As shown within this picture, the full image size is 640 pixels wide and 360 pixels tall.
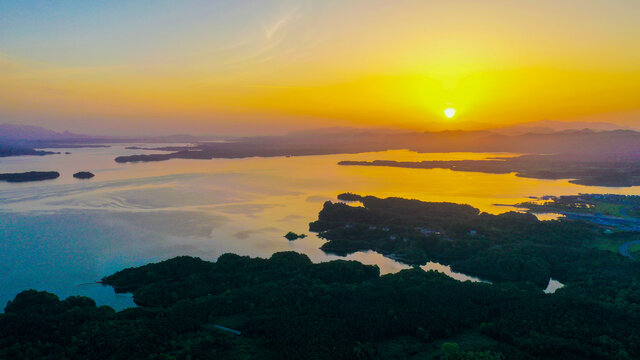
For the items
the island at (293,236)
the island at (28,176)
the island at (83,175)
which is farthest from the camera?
the island at (83,175)

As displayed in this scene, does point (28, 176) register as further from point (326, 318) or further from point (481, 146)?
point (481, 146)

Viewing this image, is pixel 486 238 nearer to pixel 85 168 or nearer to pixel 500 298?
pixel 500 298

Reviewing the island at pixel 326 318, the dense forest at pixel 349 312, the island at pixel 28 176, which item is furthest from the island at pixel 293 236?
the island at pixel 28 176

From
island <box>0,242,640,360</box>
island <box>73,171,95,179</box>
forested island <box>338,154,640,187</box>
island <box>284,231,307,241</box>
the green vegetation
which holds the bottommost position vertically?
island <box>0,242,640,360</box>

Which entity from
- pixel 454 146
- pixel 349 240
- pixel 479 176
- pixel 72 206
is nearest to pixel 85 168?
pixel 72 206

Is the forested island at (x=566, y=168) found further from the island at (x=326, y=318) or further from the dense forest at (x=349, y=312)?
the island at (x=326, y=318)

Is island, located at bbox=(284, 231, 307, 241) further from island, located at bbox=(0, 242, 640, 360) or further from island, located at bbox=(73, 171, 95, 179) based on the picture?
island, located at bbox=(73, 171, 95, 179)

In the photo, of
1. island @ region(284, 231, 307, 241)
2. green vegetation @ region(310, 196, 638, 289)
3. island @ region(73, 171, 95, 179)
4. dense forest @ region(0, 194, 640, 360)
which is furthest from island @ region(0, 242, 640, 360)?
island @ region(73, 171, 95, 179)
